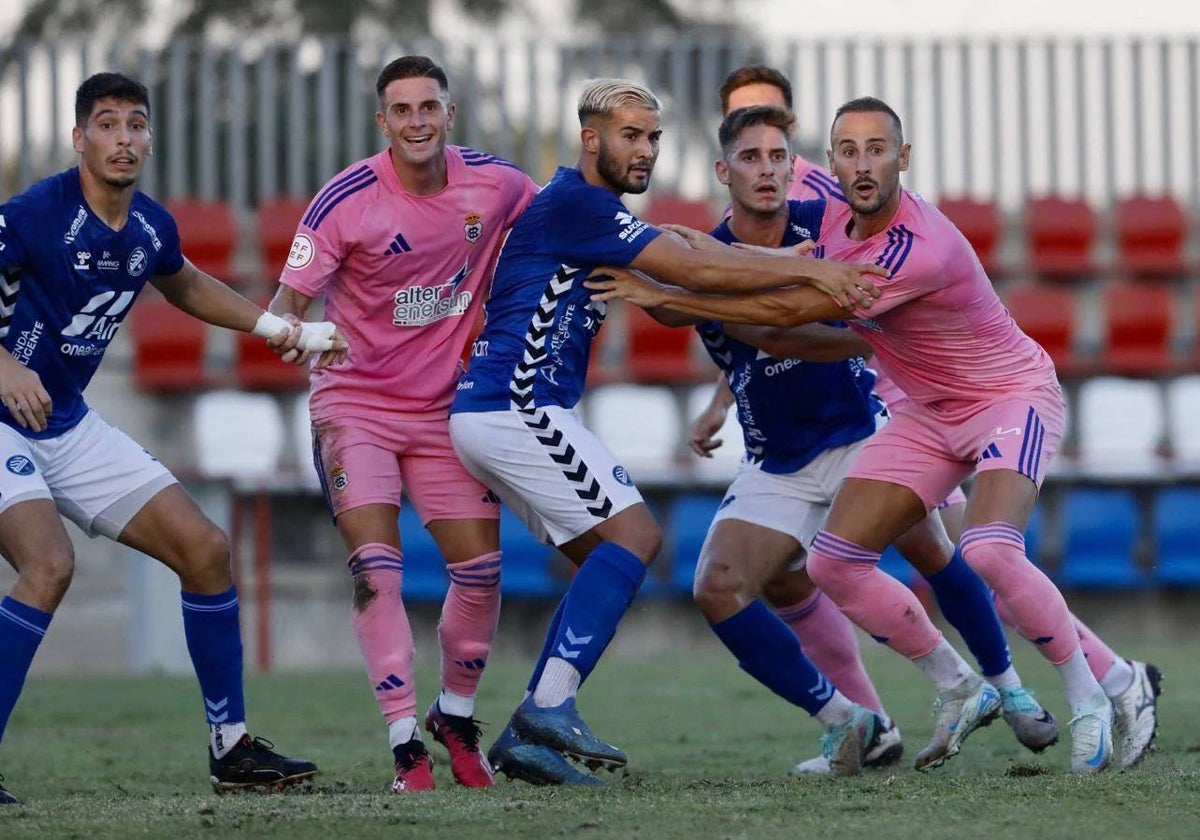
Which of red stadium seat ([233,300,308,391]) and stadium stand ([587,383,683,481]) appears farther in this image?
red stadium seat ([233,300,308,391])

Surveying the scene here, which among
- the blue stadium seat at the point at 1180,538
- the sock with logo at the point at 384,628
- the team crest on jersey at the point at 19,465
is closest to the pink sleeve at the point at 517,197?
the sock with logo at the point at 384,628

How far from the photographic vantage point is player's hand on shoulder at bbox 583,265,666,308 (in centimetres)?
658

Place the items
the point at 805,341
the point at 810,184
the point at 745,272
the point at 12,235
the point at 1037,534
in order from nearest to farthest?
the point at 12,235
the point at 745,272
the point at 805,341
the point at 810,184
the point at 1037,534

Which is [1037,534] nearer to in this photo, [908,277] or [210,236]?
[210,236]

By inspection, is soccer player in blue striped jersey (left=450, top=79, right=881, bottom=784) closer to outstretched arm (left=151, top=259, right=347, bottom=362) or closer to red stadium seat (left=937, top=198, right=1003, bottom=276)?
outstretched arm (left=151, top=259, right=347, bottom=362)

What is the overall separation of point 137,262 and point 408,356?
1027 millimetres

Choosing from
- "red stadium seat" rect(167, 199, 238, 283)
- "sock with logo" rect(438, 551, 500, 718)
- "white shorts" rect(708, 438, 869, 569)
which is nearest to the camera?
"sock with logo" rect(438, 551, 500, 718)

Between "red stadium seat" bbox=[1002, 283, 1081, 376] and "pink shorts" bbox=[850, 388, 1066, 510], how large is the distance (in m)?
8.33

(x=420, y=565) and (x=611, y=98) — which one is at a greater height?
(x=611, y=98)

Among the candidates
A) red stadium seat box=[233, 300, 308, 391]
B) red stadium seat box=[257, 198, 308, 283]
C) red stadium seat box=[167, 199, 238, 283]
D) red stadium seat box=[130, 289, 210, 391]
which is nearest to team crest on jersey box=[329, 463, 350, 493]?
red stadium seat box=[233, 300, 308, 391]

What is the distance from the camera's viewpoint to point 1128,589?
14.5 meters

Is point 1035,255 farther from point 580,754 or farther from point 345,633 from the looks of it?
point 580,754

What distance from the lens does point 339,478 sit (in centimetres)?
680

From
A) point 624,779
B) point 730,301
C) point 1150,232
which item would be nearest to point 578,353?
point 730,301
